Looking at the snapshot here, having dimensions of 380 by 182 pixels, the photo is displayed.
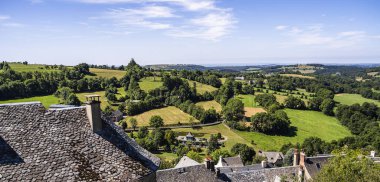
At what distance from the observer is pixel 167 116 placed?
115062 millimetres

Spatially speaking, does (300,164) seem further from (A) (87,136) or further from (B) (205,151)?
(B) (205,151)

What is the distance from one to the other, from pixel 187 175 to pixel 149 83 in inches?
4382

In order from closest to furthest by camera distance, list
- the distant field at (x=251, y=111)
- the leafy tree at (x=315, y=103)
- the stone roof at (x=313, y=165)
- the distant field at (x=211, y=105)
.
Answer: the stone roof at (x=313, y=165) → the distant field at (x=251, y=111) → the distant field at (x=211, y=105) → the leafy tree at (x=315, y=103)

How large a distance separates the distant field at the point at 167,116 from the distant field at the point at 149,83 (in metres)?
20.1

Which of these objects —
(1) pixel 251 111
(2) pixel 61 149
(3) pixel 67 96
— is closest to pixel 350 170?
(2) pixel 61 149

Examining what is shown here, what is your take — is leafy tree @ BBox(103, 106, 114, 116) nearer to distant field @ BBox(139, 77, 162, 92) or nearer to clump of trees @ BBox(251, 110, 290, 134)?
distant field @ BBox(139, 77, 162, 92)

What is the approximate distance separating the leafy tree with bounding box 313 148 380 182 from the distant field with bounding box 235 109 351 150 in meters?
72.7

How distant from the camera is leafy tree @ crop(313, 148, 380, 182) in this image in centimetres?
2114

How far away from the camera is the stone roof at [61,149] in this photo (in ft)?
48.6

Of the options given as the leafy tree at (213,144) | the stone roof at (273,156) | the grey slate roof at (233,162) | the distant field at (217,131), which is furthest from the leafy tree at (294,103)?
the grey slate roof at (233,162)

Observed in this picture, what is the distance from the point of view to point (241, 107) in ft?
381

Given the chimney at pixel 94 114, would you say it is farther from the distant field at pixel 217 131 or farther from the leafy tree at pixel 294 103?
the leafy tree at pixel 294 103

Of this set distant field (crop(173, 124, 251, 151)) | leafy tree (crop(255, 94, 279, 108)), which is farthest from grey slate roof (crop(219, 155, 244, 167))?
leafy tree (crop(255, 94, 279, 108))

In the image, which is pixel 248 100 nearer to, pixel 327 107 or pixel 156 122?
pixel 327 107
